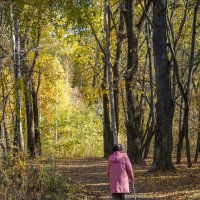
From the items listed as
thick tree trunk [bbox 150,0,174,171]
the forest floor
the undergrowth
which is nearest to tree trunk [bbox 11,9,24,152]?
the forest floor

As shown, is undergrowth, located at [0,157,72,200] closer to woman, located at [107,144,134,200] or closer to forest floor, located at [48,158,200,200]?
forest floor, located at [48,158,200,200]

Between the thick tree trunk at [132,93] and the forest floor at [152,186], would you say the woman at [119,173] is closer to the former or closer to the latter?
the forest floor at [152,186]

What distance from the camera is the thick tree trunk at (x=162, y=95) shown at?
15.4 metres

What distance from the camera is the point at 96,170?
1955 cm

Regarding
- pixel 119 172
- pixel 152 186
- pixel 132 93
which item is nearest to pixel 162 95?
pixel 152 186

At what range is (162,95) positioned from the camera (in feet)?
51.6

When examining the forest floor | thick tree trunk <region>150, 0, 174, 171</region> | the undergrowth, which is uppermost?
thick tree trunk <region>150, 0, 174, 171</region>

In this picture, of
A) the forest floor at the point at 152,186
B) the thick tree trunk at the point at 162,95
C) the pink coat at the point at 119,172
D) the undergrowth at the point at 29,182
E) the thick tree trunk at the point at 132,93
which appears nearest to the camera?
the undergrowth at the point at 29,182

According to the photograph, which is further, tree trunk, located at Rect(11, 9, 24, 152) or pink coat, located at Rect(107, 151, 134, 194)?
tree trunk, located at Rect(11, 9, 24, 152)

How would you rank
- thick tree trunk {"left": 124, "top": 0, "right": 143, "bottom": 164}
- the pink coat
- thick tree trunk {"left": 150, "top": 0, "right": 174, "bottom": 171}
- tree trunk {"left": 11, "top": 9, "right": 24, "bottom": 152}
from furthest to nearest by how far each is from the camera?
thick tree trunk {"left": 124, "top": 0, "right": 143, "bottom": 164}
tree trunk {"left": 11, "top": 9, "right": 24, "bottom": 152}
thick tree trunk {"left": 150, "top": 0, "right": 174, "bottom": 171}
the pink coat

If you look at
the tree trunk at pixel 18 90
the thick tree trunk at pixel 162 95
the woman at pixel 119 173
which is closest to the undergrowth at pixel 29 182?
the woman at pixel 119 173

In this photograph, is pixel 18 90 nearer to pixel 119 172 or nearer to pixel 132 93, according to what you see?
pixel 132 93

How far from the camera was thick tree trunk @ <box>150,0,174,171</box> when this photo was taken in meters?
15.4

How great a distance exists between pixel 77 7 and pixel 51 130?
32.3 m
